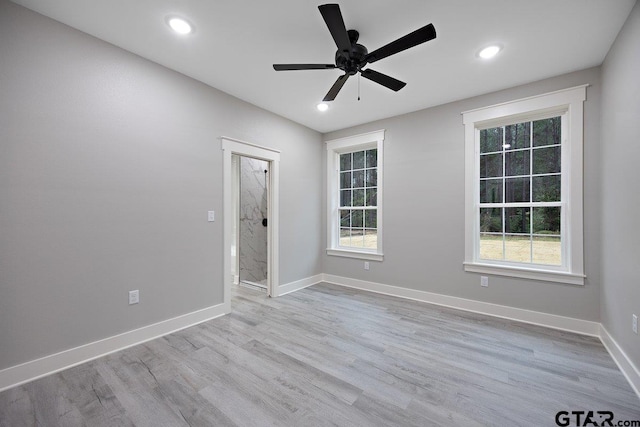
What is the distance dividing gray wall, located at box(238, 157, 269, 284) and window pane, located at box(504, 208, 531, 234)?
146 inches

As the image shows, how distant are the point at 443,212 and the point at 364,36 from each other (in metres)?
2.40

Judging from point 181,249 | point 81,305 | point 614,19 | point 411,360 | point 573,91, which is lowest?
point 411,360

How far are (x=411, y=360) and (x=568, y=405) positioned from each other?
99 centimetres

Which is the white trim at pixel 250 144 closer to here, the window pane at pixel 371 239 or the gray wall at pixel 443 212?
the gray wall at pixel 443 212

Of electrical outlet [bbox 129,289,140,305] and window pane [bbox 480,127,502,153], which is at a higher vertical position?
window pane [bbox 480,127,502,153]

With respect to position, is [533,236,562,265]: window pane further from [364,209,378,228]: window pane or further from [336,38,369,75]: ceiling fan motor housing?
[336,38,369,75]: ceiling fan motor housing

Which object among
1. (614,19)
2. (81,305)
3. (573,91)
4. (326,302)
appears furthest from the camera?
(326,302)

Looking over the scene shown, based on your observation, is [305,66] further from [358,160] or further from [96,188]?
[358,160]

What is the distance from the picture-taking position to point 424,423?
1.55 metres

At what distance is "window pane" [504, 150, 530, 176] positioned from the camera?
123 inches

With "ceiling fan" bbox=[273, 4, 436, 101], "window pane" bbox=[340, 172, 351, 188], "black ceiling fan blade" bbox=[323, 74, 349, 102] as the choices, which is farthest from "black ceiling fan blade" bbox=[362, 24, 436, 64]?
"window pane" bbox=[340, 172, 351, 188]

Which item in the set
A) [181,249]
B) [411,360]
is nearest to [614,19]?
[411,360]

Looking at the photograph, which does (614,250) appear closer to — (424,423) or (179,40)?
(424,423)

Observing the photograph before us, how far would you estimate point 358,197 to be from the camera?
14.9 feet
